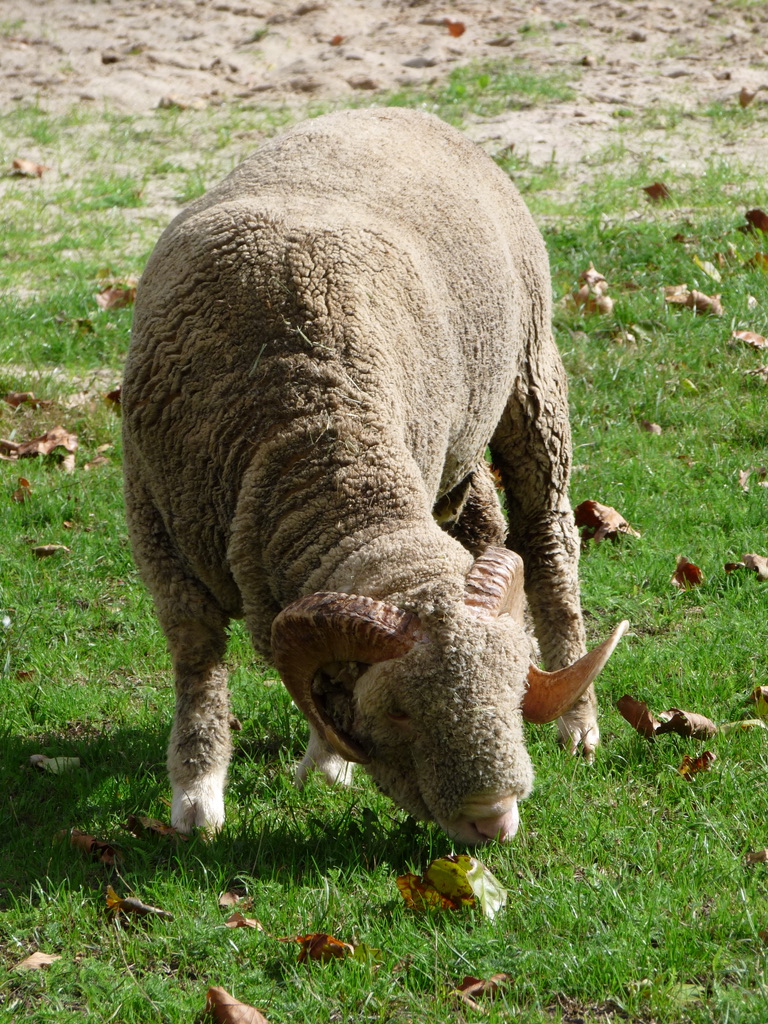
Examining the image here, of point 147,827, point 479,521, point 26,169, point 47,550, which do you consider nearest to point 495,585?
point 147,827

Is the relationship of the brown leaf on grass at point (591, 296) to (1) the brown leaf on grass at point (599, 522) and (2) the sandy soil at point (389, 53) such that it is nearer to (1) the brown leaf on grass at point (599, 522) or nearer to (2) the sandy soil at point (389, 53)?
(1) the brown leaf on grass at point (599, 522)

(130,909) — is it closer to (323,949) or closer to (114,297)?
(323,949)

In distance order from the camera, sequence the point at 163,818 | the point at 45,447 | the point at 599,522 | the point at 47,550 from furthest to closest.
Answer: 1. the point at 45,447
2. the point at 599,522
3. the point at 47,550
4. the point at 163,818

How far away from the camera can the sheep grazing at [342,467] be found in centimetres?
334

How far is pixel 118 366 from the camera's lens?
7.50 m

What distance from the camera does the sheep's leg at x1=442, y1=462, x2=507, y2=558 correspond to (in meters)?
5.71

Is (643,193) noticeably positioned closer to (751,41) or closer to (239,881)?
(751,41)

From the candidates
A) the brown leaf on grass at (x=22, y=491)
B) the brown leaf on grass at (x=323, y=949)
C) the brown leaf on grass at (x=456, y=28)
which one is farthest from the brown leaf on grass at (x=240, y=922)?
the brown leaf on grass at (x=456, y=28)

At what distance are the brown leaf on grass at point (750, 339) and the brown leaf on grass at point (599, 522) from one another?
194cm

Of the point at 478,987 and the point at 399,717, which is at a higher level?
the point at 399,717

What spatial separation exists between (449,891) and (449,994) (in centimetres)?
39

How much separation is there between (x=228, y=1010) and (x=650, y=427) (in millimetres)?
4684

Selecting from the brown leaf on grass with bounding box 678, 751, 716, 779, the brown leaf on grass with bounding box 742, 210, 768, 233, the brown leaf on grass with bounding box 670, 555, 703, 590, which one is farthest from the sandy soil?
the brown leaf on grass with bounding box 678, 751, 716, 779

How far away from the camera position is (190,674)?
4145 mm
